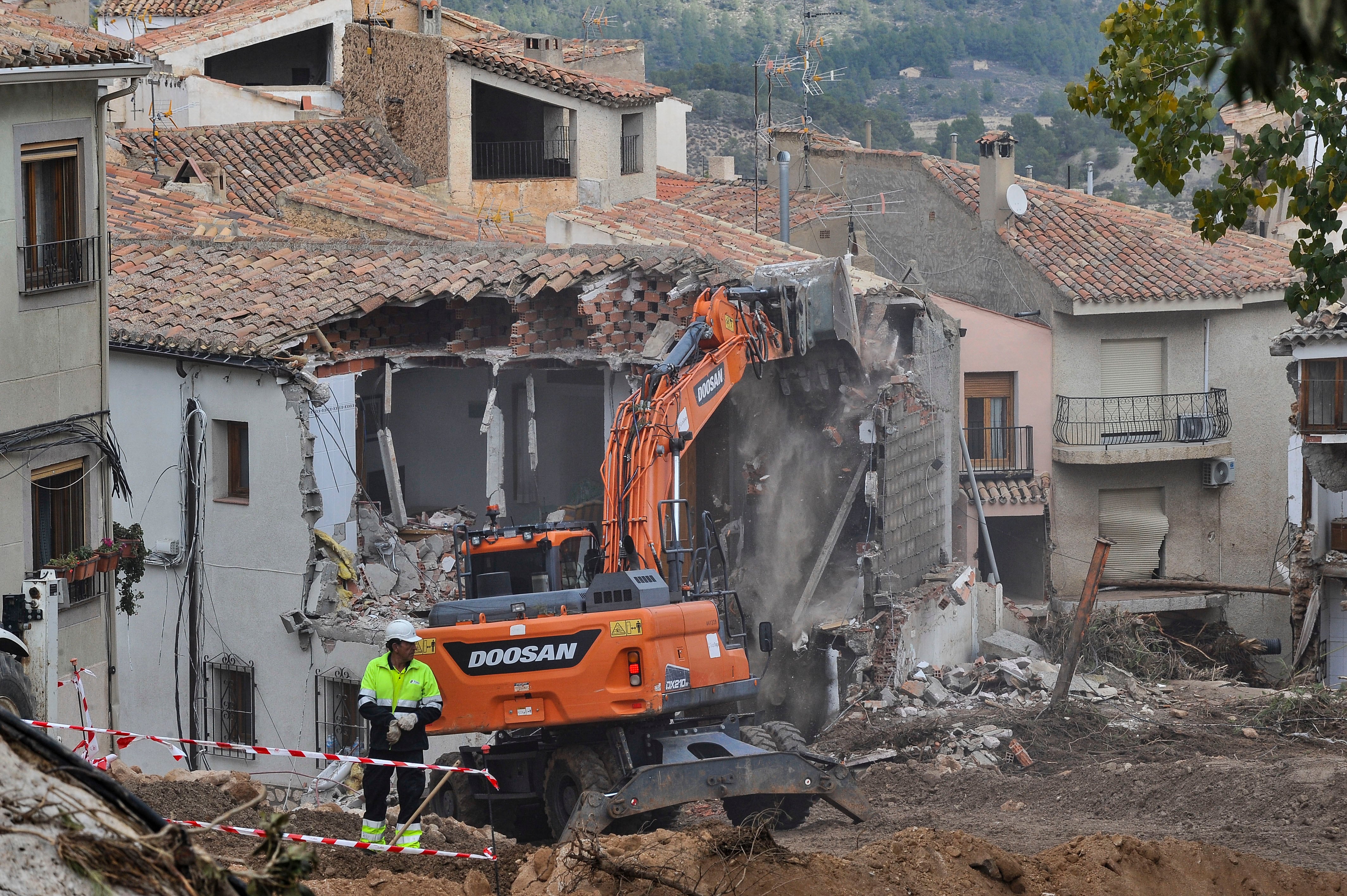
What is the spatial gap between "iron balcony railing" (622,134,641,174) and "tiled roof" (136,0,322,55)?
359 inches

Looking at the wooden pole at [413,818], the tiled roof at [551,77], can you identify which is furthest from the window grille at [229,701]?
the tiled roof at [551,77]

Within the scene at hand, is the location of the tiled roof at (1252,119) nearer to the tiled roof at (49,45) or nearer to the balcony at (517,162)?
the balcony at (517,162)

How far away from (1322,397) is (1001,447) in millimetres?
7530

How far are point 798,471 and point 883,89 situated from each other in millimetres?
54313

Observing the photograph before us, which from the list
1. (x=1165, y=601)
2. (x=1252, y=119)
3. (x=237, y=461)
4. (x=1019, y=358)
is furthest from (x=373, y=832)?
(x=1252, y=119)

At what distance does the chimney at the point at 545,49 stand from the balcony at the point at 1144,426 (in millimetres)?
12485

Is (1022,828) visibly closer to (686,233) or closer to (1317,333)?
(686,233)

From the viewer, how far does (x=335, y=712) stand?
17000mm

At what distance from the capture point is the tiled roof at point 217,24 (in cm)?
3316

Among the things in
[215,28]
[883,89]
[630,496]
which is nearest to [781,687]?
[630,496]

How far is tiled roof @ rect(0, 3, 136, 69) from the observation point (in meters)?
13.1

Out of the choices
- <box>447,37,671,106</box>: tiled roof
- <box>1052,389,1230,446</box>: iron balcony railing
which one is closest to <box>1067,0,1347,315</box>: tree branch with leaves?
<box>447,37,671,106</box>: tiled roof

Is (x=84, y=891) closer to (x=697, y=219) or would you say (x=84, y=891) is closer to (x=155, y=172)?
(x=697, y=219)

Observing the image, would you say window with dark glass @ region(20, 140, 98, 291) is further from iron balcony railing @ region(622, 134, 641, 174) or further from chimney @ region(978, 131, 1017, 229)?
chimney @ region(978, 131, 1017, 229)
